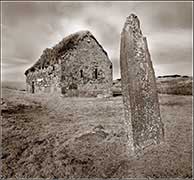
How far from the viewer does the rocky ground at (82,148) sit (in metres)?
7.66

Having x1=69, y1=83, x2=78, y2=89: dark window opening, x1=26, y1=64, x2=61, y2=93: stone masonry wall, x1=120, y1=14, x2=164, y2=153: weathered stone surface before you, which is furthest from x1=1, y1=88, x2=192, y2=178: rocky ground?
x1=26, y1=64, x2=61, y2=93: stone masonry wall

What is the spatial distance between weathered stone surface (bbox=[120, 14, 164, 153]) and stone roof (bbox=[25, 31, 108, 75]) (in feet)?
58.1

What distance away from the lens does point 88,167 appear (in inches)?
307

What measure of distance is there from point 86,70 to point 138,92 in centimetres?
1816

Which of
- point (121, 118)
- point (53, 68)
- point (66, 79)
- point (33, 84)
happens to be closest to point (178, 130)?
point (121, 118)

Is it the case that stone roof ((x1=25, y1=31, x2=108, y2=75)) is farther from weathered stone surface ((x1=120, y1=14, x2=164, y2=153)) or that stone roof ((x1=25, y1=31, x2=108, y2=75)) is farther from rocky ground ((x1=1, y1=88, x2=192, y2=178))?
weathered stone surface ((x1=120, y1=14, x2=164, y2=153))

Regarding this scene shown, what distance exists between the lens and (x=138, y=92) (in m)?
7.80

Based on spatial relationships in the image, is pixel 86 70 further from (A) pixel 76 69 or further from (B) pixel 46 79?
(B) pixel 46 79

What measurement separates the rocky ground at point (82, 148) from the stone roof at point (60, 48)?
12432 mm

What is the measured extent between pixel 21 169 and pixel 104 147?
9.47 ft

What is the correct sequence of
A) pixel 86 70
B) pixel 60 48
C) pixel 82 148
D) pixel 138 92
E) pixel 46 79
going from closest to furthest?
pixel 138 92 → pixel 82 148 → pixel 86 70 → pixel 46 79 → pixel 60 48

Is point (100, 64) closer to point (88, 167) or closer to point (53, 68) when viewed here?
point (53, 68)

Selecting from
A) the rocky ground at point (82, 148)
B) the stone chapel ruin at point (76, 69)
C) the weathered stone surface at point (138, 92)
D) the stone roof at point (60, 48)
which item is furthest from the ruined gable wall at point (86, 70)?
the weathered stone surface at point (138, 92)

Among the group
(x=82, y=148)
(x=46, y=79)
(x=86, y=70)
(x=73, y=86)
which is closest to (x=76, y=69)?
(x=86, y=70)
